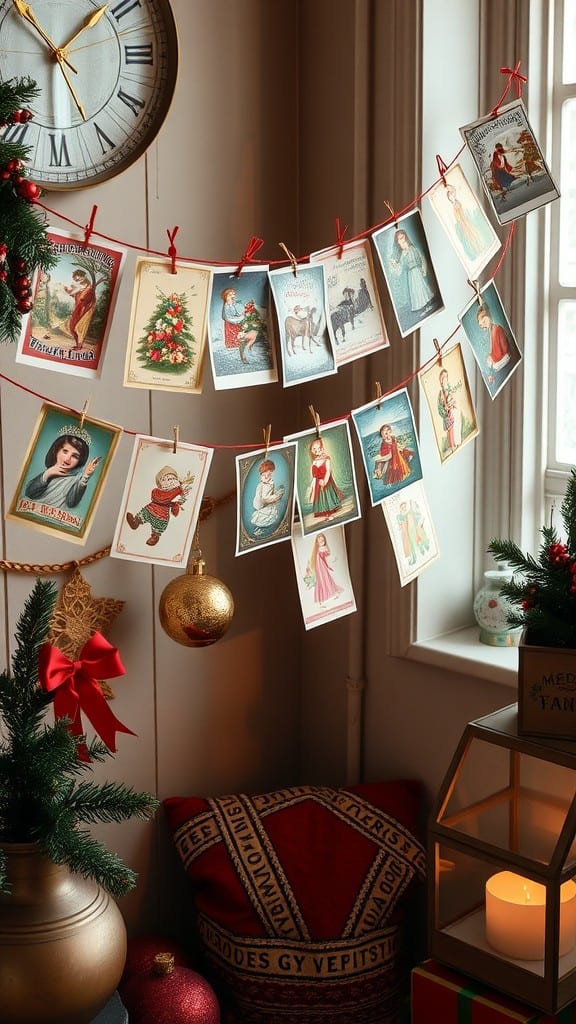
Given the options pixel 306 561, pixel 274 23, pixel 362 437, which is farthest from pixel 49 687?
pixel 274 23

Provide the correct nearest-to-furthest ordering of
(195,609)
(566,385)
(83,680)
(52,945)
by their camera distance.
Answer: (52,945) → (83,680) → (195,609) → (566,385)

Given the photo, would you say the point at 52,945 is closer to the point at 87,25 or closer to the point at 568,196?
the point at 87,25

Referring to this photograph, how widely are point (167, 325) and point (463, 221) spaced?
0.55 meters

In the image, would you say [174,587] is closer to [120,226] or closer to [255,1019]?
[120,226]

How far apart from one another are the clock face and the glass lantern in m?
0.99

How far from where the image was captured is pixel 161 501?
158 centimetres

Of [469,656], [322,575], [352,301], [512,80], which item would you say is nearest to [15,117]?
[352,301]

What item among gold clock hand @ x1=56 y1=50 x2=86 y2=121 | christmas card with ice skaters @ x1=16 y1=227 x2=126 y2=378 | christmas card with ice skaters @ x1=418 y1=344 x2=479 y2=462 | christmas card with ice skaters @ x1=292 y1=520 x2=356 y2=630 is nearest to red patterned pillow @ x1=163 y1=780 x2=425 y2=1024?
christmas card with ice skaters @ x1=292 y1=520 x2=356 y2=630

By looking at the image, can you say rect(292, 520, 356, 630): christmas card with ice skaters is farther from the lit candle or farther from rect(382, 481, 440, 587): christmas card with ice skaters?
the lit candle

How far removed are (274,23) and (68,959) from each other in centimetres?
150

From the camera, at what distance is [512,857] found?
1.58m

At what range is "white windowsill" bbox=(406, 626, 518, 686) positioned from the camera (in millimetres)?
1901

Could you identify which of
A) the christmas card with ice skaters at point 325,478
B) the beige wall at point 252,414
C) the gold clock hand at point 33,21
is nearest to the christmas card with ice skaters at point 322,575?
the christmas card with ice skaters at point 325,478

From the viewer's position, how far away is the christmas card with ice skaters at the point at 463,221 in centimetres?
177
